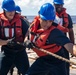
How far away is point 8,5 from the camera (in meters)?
6.71

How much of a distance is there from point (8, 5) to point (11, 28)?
43cm

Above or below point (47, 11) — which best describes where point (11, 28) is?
below

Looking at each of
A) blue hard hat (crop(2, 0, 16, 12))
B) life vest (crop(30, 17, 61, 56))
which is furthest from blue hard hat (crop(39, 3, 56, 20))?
Answer: blue hard hat (crop(2, 0, 16, 12))

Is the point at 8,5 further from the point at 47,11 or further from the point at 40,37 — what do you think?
the point at 40,37

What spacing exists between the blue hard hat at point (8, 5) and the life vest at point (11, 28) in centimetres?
17

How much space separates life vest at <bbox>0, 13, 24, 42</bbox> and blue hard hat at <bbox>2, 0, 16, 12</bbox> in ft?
0.55

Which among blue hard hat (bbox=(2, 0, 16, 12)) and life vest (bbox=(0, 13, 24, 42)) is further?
life vest (bbox=(0, 13, 24, 42))

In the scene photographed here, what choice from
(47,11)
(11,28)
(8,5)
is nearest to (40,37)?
(47,11)

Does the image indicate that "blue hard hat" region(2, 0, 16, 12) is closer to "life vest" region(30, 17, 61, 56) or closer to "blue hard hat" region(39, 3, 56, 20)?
"life vest" region(30, 17, 61, 56)

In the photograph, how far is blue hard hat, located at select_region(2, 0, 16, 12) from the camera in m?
6.56

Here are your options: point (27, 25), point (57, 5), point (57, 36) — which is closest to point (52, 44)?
point (57, 36)

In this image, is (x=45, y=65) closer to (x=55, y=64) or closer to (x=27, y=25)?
(x=55, y=64)

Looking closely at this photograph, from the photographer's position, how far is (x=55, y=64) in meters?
6.14

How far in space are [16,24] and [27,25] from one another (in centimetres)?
21
